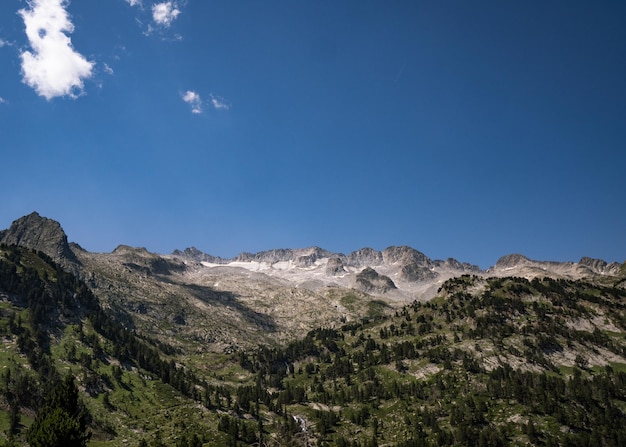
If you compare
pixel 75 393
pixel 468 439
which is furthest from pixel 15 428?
pixel 468 439

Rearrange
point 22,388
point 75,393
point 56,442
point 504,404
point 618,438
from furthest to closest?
point 504,404, point 618,438, point 22,388, point 75,393, point 56,442

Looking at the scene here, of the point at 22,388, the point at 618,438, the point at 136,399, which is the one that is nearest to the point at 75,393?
the point at 22,388

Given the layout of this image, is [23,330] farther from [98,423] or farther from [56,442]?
→ [56,442]

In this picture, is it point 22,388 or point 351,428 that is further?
point 351,428

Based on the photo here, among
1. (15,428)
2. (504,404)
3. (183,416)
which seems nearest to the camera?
(15,428)

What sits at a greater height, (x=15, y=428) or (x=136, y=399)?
(x=136, y=399)

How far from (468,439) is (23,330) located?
191929mm

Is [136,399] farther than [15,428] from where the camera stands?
Yes

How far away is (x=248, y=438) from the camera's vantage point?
169375 mm

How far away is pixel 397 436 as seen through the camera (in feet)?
593

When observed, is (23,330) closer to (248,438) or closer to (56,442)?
(248,438)

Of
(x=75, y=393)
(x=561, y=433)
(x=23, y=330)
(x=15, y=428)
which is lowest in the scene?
(x=15, y=428)

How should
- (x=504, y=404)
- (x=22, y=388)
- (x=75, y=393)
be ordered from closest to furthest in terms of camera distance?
(x=75, y=393) < (x=22, y=388) < (x=504, y=404)

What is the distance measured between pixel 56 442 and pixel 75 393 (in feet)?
46.8
